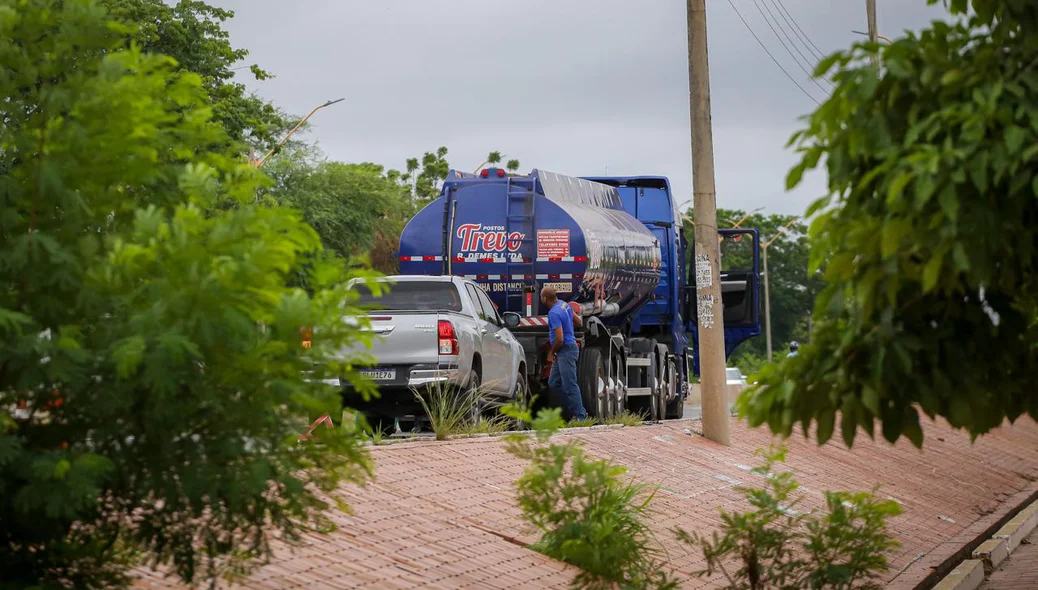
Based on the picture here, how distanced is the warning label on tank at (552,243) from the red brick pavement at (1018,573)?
798 centimetres

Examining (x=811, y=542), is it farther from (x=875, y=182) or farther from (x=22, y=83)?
(x=22, y=83)

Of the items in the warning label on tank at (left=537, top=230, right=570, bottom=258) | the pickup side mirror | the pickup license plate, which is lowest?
the pickup license plate

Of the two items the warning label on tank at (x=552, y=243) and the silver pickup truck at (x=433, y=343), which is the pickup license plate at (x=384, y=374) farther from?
the warning label on tank at (x=552, y=243)

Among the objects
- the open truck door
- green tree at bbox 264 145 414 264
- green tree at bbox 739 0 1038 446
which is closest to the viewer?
green tree at bbox 739 0 1038 446

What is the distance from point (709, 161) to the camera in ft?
58.3

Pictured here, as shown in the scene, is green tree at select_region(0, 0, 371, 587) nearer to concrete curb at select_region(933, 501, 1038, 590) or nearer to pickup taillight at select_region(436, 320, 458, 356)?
concrete curb at select_region(933, 501, 1038, 590)

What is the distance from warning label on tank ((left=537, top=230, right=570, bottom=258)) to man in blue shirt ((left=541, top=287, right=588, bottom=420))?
0.65 m

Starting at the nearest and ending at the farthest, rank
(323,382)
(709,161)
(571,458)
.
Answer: (323,382)
(571,458)
(709,161)

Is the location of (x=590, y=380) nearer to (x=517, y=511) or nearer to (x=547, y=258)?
(x=547, y=258)

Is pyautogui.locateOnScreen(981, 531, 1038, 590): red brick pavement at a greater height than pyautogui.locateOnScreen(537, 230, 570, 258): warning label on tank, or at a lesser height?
lesser

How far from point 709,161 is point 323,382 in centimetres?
1229

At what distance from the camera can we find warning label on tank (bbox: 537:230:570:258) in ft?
69.5

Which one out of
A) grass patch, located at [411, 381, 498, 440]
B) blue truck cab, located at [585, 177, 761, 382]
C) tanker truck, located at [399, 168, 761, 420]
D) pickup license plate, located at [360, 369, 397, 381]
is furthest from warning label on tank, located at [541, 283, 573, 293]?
pickup license plate, located at [360, 369, 397, 381]

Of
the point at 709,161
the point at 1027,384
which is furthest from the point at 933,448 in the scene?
the point at 1027,384
